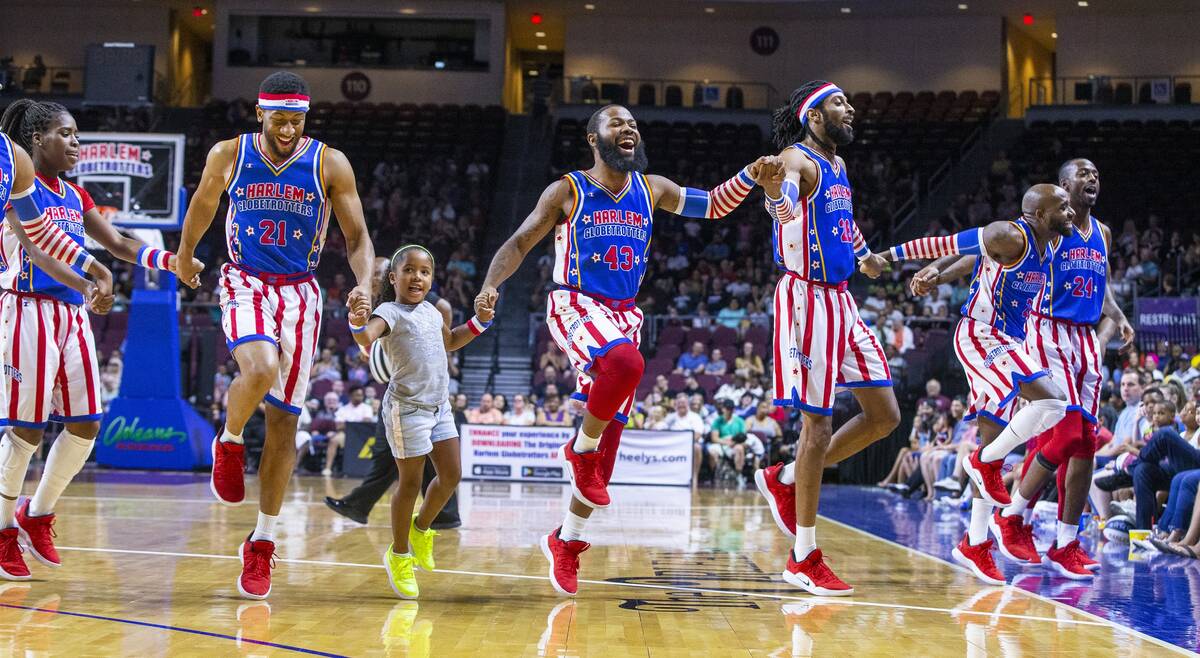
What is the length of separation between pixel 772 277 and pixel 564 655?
1762 cm

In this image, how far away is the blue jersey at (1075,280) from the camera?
6.75 m

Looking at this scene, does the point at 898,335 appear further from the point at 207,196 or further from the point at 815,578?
the point at 207,196

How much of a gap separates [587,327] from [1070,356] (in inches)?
116

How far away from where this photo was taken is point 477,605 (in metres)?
5.07

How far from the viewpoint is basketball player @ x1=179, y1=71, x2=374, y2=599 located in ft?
16.8

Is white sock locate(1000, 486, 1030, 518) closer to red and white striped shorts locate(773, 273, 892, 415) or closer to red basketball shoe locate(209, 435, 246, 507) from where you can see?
red and white striped shorts locate(773, 273, 892, 415)

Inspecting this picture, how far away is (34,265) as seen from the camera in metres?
5.71

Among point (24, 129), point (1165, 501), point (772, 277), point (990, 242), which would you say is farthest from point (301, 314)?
point (772, 277)

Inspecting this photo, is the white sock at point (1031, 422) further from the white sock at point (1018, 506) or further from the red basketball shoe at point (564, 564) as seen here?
the red basketball shoe at point (564, 564)

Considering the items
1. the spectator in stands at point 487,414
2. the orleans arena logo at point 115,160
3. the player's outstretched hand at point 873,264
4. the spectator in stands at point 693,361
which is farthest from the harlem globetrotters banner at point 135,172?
the player's outstretched hand at point 873,264

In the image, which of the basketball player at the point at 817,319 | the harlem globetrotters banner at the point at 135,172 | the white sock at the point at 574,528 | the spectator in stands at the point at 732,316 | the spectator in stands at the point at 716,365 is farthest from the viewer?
the spectator in stands at the point at 732,316

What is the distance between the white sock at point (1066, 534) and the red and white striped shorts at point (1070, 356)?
1.99 ft

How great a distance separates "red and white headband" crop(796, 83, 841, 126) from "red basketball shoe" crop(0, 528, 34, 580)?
4267 mm

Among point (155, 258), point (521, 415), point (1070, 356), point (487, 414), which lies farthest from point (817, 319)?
point (487, 414)
